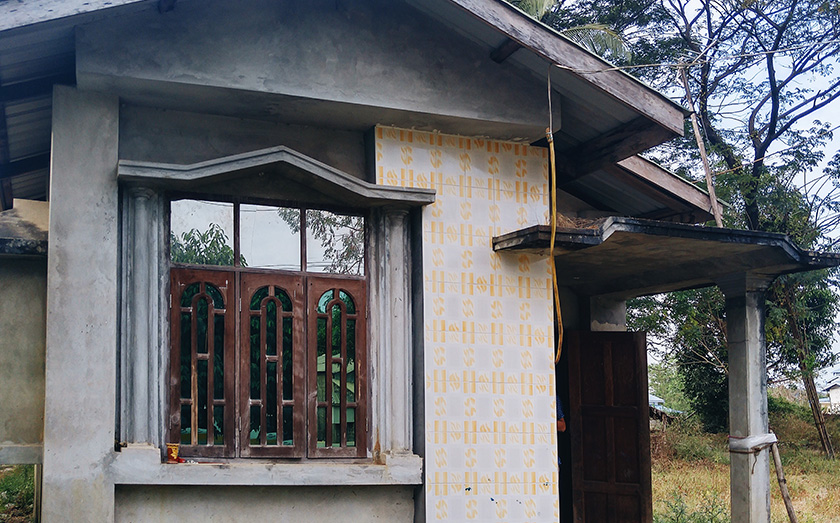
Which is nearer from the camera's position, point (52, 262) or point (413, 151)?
point (52, 262)

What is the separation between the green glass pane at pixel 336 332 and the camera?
263 inches

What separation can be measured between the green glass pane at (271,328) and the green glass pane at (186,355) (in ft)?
1.81

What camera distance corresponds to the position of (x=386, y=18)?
6.69m

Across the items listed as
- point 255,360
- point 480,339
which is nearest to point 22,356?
point 255,360

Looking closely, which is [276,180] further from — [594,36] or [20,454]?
[594,36]

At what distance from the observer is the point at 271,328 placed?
655 centimetres

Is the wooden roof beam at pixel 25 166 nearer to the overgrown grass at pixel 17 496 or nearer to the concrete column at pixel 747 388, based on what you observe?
the overgrown grass at pixel 17 496

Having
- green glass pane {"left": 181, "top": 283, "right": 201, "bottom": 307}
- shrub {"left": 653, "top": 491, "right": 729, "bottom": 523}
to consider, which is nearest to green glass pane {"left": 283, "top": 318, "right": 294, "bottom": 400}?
green glass pane {"left": 181, "top": 283, "right": 201, "bottom": 307}

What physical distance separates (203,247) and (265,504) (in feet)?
6.19

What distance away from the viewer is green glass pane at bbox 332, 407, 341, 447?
658 cm

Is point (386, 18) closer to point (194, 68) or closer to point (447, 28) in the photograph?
point (447, 28)

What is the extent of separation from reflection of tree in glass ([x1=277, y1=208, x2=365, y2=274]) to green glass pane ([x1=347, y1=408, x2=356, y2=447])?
107 centimetres

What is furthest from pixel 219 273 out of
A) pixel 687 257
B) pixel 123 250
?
pixel 687 257

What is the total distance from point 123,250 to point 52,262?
480 mm
